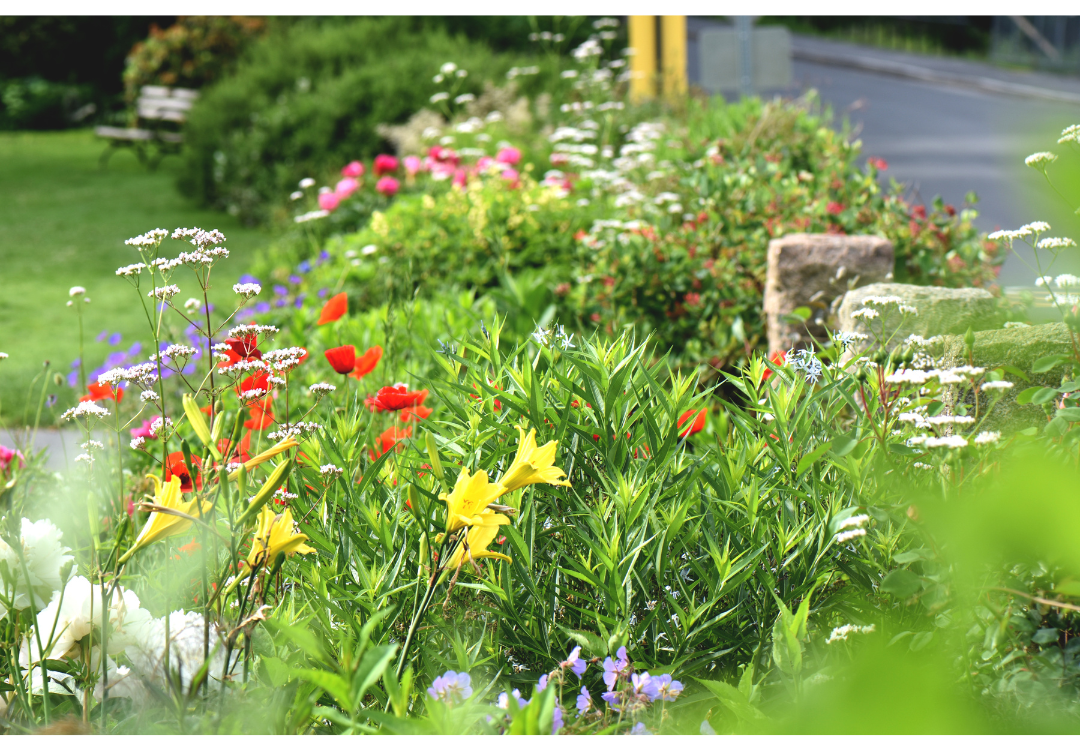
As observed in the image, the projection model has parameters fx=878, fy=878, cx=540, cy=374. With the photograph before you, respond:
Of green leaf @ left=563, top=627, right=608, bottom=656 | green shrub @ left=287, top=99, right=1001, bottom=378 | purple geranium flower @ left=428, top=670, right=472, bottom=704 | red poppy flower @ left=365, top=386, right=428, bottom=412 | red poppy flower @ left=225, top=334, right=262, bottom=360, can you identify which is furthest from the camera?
green shrub @ left=287, top=99, right=1001, bottom=378

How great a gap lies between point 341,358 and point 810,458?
1023mm

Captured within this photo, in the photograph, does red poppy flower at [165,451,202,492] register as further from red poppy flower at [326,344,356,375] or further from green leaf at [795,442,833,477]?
green leaf at [795,442,833,477]

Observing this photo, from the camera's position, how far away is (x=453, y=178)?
20.6ft

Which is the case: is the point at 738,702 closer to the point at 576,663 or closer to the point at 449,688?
the point at 576,663

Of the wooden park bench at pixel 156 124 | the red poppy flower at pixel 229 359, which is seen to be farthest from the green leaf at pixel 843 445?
the wooden park bench at pixel 156 124

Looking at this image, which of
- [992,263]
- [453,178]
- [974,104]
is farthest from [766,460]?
[974,104]

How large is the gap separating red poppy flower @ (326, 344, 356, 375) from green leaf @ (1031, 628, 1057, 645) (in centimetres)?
137

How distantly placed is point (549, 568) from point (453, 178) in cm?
518

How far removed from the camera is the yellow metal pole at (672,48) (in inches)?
394

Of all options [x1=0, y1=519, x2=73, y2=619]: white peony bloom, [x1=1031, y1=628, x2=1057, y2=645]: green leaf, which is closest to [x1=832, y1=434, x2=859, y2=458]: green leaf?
[x1=1031, y1=628, x2=1057, y2=645]: green leaf

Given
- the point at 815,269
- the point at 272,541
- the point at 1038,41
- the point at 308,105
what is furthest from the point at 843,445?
the point at 1038,41

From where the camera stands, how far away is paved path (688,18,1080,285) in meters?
0.29

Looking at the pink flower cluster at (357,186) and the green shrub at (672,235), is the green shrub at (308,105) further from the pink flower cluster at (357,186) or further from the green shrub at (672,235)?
the green shrub at (672,235)

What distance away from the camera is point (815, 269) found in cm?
350
